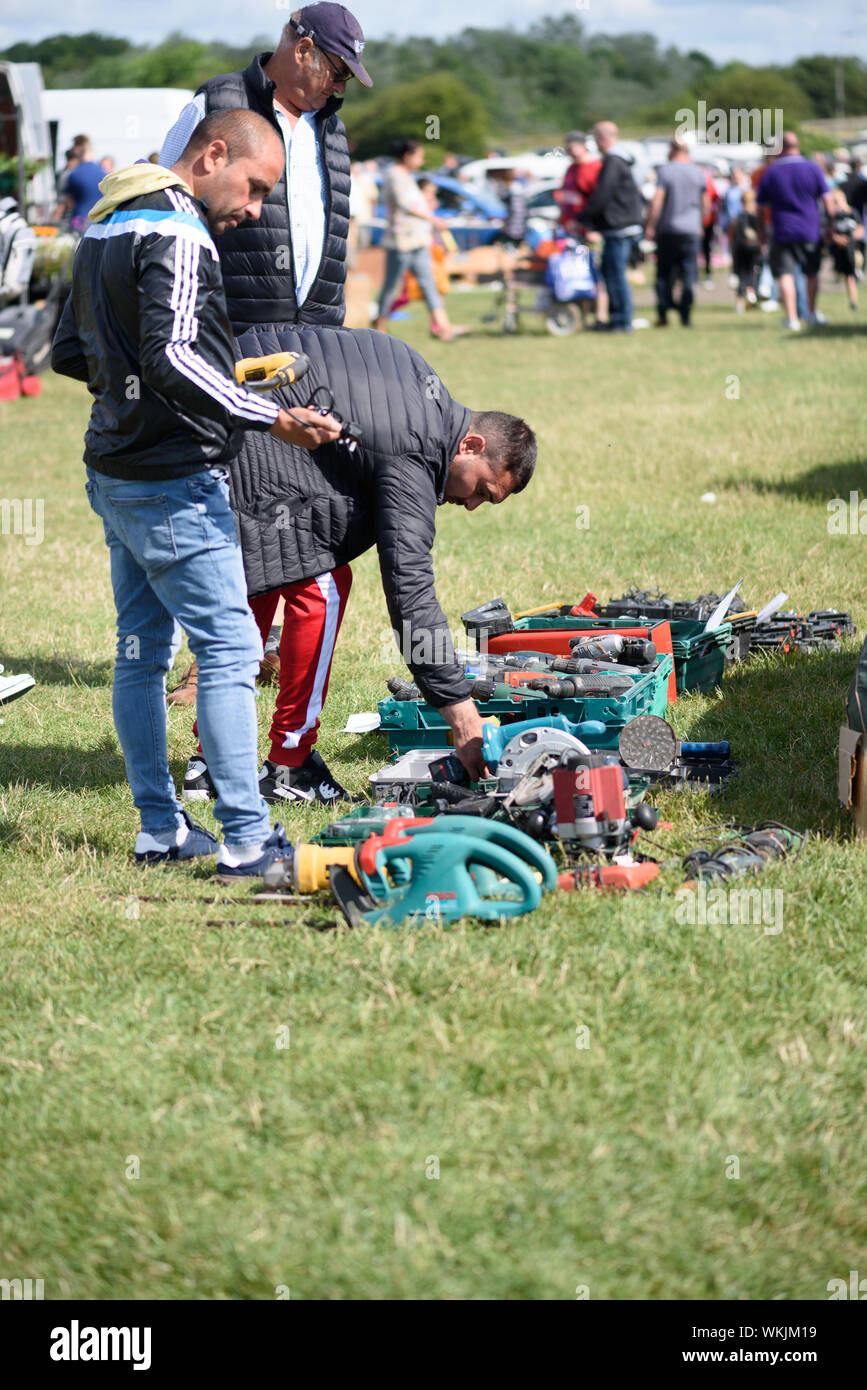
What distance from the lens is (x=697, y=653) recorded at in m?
5.52

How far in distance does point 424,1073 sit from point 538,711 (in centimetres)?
190

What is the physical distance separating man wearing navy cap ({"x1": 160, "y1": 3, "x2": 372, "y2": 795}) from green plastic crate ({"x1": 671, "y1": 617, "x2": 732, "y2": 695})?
1466 millimetres

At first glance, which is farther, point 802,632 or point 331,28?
point 802,632

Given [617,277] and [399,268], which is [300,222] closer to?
[399,268]

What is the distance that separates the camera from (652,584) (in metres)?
7.10

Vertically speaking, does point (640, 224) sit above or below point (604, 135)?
below

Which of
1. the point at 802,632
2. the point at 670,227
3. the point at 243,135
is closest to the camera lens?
the point at 243,135

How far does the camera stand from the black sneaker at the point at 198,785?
189 inches

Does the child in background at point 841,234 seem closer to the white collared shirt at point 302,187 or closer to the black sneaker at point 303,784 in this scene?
the white collared shirt at point 302,187

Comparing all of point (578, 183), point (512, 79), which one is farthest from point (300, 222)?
point (512, 79)

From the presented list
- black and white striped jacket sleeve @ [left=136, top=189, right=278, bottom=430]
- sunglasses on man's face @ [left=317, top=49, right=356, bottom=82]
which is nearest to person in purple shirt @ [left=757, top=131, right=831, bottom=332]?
sunglasses on man's face @ [left=317, top=49, right=356, bottom=82]

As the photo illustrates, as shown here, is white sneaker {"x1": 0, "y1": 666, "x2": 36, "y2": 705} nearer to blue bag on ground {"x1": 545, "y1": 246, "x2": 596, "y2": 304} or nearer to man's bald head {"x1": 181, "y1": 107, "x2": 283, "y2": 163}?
man's bald head {"x1": 181, "y1": 107, "x2": 283, "y2": 163}
